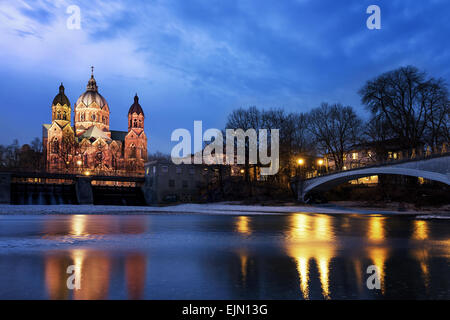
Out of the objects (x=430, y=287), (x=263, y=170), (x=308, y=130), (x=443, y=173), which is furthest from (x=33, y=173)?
(x=430, y=287)

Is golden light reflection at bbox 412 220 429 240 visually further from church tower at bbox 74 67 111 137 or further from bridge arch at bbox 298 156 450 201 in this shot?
church tower at bbox 74 67 111 137

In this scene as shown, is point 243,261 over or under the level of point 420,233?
over

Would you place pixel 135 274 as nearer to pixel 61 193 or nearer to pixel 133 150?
pixel 61 193

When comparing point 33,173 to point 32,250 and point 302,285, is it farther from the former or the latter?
point 302,285

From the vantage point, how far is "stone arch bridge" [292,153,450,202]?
35.4 metres

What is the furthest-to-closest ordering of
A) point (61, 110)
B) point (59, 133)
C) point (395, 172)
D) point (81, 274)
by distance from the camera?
point (61, 110), point (59, 133), point (395, 172), point (81, 274)

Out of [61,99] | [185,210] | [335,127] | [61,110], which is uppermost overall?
[61,99]

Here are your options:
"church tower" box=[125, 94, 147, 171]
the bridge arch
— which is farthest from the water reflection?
"church tower" box=[125, 94, 147, 171]

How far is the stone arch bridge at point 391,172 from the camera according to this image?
35375mm

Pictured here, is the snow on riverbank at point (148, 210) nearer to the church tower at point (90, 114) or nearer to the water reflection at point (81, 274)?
the water reflection at point (81, 274)

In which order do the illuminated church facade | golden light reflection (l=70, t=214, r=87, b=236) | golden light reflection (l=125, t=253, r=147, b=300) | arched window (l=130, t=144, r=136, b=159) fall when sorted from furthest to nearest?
arched window (l=130, t=144, r=136, b=159)
the illuminated church facade
golden light reflection (l=70, t=214, r=87, b=236)
golden light reflection (l=125, t=253, r=147, b=300)

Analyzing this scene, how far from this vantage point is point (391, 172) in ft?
142

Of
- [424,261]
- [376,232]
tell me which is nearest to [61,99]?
[376,232]

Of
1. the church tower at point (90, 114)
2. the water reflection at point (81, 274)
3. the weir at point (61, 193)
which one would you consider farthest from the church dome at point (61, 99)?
the water reflection at point (81, 274)
